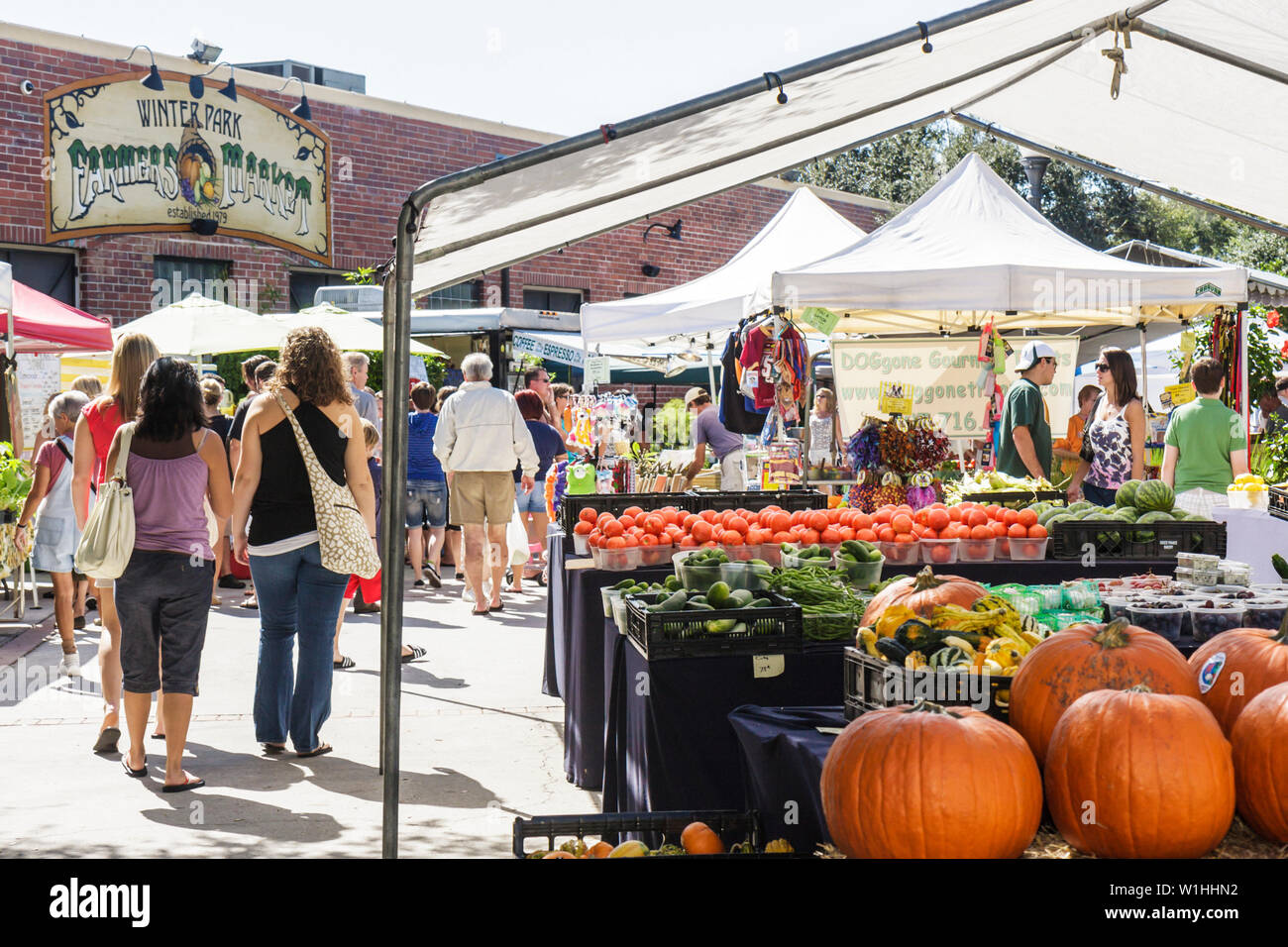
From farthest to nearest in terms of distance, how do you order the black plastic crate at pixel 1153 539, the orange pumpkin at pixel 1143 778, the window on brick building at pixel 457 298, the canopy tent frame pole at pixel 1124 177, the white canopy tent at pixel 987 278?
1. the window on brick building at pixel 457 298
2. the white canopy tent at pixel 987 278
3. the canopy tent frame pole at pixel 1124 177
4. the black plastic crate at pixel 1153 539
5. the orange pumpkin at pixel 1143 778

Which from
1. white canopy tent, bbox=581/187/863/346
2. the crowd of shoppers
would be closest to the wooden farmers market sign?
white canopy tent, bbox=581/187/863/346

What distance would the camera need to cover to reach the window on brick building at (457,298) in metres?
20.9

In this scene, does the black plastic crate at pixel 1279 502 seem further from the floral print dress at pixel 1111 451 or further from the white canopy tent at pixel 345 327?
the white canopy tent at pixel 345 327

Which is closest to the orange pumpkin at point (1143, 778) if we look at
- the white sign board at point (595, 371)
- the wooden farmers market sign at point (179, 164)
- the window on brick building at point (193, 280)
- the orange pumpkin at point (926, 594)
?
the orange pumpkin at point (926, 594)

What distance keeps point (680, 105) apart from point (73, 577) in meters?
7.92

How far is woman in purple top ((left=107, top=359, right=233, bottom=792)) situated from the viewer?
540 centimetres

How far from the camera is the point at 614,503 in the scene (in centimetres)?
737

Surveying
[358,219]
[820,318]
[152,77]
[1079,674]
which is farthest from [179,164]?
[1079,674]

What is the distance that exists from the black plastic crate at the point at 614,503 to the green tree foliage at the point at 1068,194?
35.2 m

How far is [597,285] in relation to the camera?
23328mm

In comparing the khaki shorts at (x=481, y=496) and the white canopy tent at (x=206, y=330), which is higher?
the white canopy tent at (x=206, y=330)

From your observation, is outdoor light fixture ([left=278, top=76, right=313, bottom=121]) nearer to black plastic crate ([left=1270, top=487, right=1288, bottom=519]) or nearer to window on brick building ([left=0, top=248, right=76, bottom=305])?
window on brick building ([left=0, top=248, right=76, bottom=305])

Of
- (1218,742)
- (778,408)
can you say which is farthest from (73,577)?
(1218,742)
